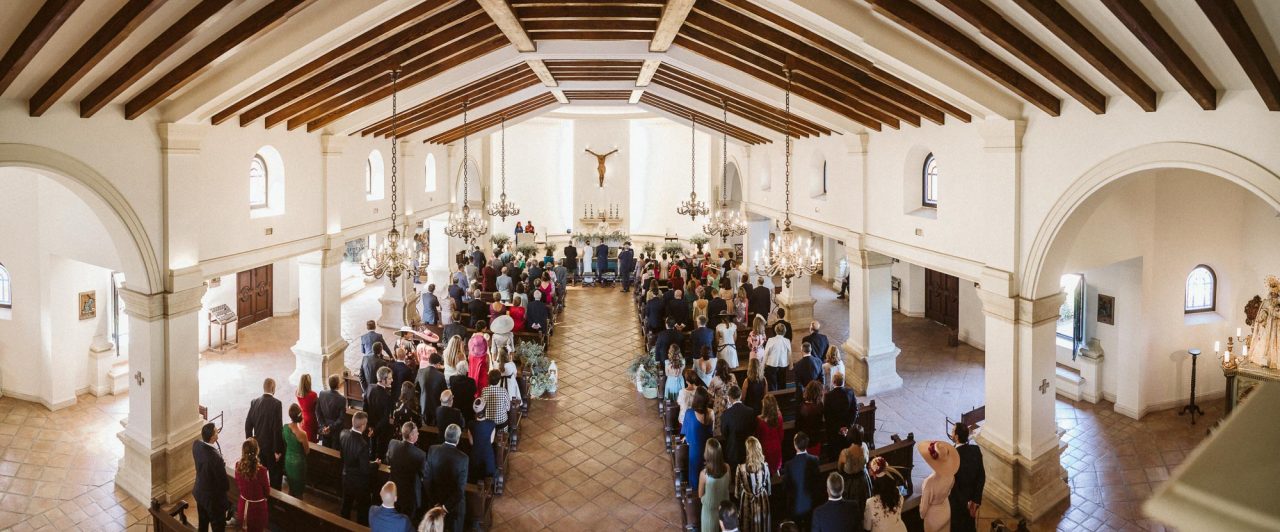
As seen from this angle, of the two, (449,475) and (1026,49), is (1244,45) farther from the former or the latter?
(449,475)

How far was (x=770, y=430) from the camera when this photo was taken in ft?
24.3

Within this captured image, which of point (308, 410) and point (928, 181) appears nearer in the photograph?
point (308, 410)

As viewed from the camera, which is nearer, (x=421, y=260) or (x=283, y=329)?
(x=421, y=260)

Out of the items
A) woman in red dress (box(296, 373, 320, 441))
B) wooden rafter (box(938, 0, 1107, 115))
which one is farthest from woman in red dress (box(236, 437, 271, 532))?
wooden rafter (box(938, 0, 1107, 115))

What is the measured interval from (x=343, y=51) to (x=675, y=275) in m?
9.33

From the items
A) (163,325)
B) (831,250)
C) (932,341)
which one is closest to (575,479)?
(163,325)

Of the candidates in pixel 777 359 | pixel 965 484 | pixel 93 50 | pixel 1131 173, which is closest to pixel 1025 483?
pixel 965 484

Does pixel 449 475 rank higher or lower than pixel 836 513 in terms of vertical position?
lower

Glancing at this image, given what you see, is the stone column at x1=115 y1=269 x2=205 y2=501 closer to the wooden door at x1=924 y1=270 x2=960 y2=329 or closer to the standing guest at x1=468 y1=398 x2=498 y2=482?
the standing guest at x1=468 y1=398 x2=498 y2=482

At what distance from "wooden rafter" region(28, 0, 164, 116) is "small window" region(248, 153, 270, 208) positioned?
177 inches

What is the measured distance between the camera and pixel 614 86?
14.2m

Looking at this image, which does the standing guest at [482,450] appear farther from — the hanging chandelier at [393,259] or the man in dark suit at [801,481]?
the man in dark suit at [801,481]

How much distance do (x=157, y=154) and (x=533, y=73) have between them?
6.54m

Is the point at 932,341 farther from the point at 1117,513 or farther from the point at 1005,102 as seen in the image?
the point at 1005,102
